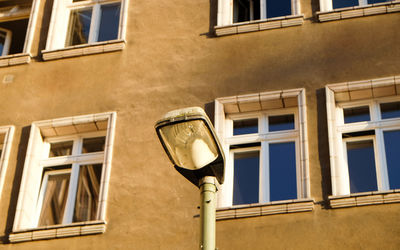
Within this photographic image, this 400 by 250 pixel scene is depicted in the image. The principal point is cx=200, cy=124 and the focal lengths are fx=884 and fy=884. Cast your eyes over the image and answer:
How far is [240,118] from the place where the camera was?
13.7m

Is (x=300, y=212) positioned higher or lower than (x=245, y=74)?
lower

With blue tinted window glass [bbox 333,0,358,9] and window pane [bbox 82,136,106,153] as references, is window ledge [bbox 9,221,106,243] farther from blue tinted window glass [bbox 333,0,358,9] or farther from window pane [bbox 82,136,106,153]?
blue tinted window glass [bbox 333,0,358,9]

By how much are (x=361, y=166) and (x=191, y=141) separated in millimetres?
5465

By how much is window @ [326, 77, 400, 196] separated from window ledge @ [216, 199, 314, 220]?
0.46m

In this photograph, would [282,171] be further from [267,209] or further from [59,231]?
[59,231]

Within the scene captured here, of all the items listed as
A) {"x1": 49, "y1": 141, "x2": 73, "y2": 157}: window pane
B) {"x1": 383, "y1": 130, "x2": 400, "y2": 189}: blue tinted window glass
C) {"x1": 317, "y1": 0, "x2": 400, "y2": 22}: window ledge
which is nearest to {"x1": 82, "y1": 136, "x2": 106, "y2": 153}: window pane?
{"x1": 49, "y1": 141, "x2": 73, "y2": 157}: window pane

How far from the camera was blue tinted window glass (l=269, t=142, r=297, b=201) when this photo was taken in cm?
Answer: 1270

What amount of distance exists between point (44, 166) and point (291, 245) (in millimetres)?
4523

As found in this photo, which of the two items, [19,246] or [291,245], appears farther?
[19,246]

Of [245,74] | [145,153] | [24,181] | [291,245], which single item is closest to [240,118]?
[245,74]

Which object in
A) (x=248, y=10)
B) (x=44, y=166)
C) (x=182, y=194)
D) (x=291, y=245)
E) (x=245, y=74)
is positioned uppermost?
(x=248, y=10)

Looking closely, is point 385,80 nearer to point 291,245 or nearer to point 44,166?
point 291,245

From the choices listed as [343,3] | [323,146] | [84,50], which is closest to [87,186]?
[84,50]

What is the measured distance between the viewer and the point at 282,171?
509 inches
